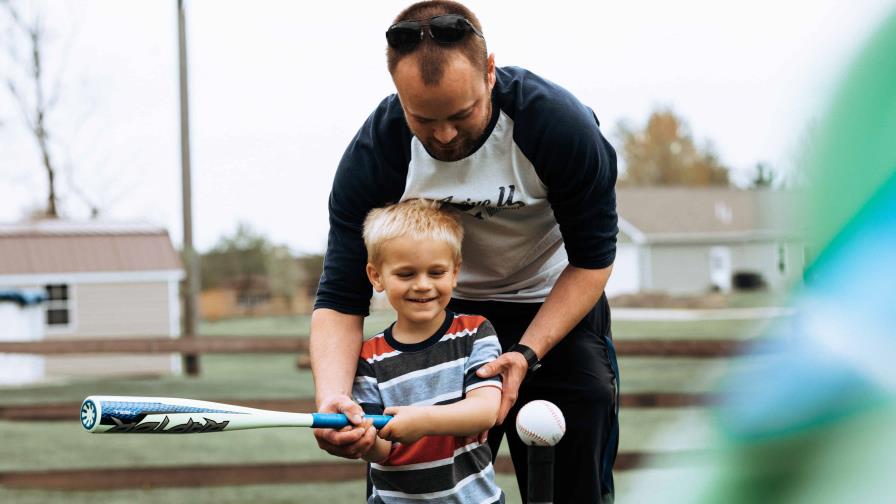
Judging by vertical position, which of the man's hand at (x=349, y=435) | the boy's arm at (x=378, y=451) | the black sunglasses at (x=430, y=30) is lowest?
the boy's arm at (x=378, y=451)

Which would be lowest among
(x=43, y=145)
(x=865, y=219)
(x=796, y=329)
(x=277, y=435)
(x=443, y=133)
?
(x=277, y=435)

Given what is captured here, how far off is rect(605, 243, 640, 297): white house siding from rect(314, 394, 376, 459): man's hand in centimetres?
3031

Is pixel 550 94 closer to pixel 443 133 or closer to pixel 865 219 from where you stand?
pixel 443 133

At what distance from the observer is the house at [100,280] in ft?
58.0

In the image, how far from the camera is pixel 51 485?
5.67m

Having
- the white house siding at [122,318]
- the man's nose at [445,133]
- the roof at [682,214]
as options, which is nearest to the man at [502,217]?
the man's nose at [445,133]

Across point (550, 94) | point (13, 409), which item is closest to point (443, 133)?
point (550, 94)

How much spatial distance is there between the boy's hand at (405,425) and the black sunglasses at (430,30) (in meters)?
0.69

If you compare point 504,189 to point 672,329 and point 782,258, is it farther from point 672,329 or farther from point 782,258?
point 672,329

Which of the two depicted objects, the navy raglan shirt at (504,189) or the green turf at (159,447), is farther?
the green turf at (159,447)

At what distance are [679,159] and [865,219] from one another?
4031 centimetres

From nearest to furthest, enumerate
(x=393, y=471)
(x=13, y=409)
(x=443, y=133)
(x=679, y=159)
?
(x=443, y=133)
(x=393, y=471)
(x=13, y=409)
(x=679, y=159)

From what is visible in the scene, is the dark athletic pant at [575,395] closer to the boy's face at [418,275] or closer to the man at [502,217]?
the man at [502,217]

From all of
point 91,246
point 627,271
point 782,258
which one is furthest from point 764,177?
point 627,271
